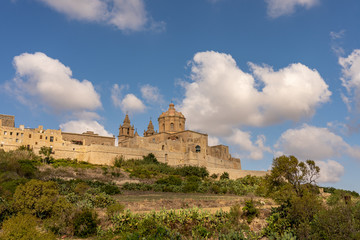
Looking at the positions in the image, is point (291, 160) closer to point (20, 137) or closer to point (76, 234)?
point (76, 234)

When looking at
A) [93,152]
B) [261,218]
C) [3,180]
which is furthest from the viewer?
[93,152]

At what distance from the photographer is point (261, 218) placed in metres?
17.2

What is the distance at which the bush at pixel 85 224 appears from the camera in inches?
593

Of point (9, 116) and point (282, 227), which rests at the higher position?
point (9, 116)

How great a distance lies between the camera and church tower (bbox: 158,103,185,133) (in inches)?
2606

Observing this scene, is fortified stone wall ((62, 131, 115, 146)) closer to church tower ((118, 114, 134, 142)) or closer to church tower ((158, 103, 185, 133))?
church tower ((118, 114, 134, 142))

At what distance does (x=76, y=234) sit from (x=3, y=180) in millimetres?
15509

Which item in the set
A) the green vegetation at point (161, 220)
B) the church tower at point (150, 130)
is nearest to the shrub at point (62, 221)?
the green vegetation at point (161, 220)

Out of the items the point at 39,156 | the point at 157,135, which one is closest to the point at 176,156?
the point at 157,135

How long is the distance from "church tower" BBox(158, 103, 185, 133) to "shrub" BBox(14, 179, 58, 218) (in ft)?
157

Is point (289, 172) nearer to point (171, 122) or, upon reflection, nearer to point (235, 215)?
point (235, 215)

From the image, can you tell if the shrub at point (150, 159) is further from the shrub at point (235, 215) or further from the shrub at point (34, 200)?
the shrub at point (235, 215)

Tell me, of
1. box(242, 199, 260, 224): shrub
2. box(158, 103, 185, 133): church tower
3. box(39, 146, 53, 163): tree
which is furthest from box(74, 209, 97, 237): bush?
box(158, 103, 185, 133): church tower

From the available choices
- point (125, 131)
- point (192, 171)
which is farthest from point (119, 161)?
point (125, 131)
